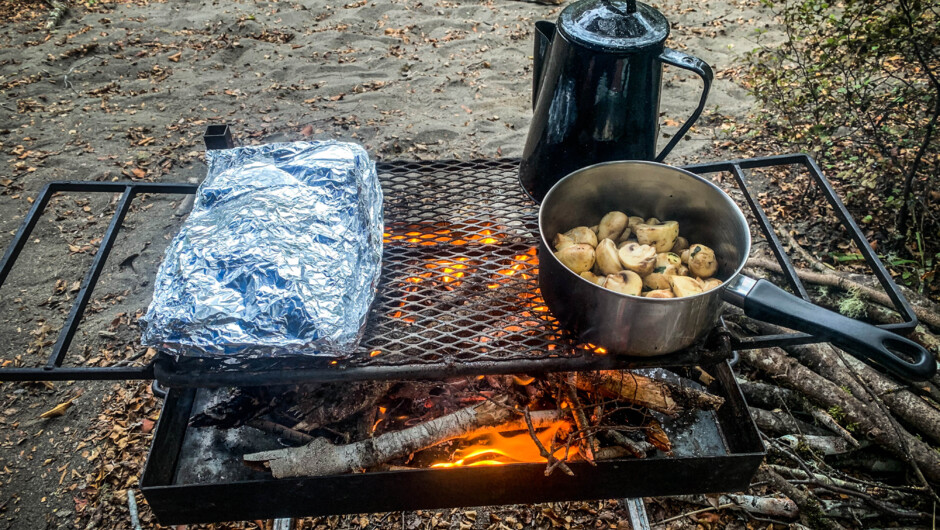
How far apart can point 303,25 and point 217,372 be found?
16.8ft

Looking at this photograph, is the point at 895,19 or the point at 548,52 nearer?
the point at 548,52

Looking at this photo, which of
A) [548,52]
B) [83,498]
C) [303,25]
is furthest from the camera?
[303,25]

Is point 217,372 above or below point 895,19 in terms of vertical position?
below

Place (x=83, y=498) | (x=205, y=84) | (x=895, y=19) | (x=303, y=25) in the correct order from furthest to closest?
(x=303, y=25), (x=205, y=84), (x=895, y=19), (x=83, y=498)

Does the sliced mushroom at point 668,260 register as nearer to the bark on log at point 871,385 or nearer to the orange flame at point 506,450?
the orange flame at point 506,450

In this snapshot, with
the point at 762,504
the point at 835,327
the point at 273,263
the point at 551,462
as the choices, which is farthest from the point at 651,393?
the point at 273,263

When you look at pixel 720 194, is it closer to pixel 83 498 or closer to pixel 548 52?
pixel 548 52

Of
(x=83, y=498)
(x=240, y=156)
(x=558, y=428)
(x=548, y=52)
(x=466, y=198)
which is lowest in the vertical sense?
(x=83, y=498)

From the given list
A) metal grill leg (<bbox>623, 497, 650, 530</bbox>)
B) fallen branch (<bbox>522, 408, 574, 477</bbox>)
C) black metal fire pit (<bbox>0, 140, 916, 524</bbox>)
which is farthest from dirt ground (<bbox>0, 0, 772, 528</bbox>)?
fallen branch (<bbox>522, 408, 574, 477</bbox>)

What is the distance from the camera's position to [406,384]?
6.43 feet

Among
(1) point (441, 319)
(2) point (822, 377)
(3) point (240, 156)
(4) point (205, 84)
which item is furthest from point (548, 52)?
(4) point (205, 84)

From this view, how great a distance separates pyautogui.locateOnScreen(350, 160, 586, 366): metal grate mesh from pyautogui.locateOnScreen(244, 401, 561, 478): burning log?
34 centimetres

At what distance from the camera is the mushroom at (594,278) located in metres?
1.53

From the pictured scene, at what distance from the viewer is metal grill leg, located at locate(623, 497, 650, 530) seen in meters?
2.10
